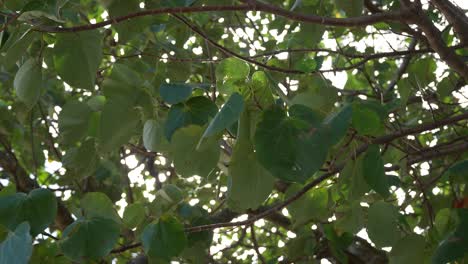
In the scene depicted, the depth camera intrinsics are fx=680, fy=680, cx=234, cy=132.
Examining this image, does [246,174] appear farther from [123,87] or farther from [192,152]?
[123,87]

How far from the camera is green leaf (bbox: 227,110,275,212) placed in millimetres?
869

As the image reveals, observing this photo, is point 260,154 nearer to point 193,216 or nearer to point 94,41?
point 94,41

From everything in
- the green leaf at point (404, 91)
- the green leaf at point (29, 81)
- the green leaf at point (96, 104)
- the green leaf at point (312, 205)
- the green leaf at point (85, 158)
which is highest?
the green leaf at point (404, 91)

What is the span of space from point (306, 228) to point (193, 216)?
1.22 feet

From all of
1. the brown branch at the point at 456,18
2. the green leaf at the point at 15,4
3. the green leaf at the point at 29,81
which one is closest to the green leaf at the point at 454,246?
the brown branch at the point at 456,18

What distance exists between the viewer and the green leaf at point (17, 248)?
91cm

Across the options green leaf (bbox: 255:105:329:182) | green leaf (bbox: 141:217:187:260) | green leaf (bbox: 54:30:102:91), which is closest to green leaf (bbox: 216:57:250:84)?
green leaf (bbox: 255:105:329:182)

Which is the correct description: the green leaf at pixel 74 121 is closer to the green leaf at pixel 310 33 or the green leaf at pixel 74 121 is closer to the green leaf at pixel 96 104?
the green leaf at pixel 96 104

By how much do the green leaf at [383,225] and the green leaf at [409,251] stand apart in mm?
27

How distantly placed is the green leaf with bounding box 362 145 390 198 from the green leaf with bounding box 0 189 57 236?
1.66 ft

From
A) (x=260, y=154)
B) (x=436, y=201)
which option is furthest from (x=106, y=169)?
(x=260, y=154)

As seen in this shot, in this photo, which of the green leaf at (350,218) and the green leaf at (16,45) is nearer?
the green leaf at (16,45)

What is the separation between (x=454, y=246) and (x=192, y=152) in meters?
0.49

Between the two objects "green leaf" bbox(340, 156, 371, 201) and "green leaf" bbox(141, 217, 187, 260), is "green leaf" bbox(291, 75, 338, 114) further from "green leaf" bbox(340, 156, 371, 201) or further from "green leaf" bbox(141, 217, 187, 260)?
"green leaf" bbox(141, 217, 187, 260)
